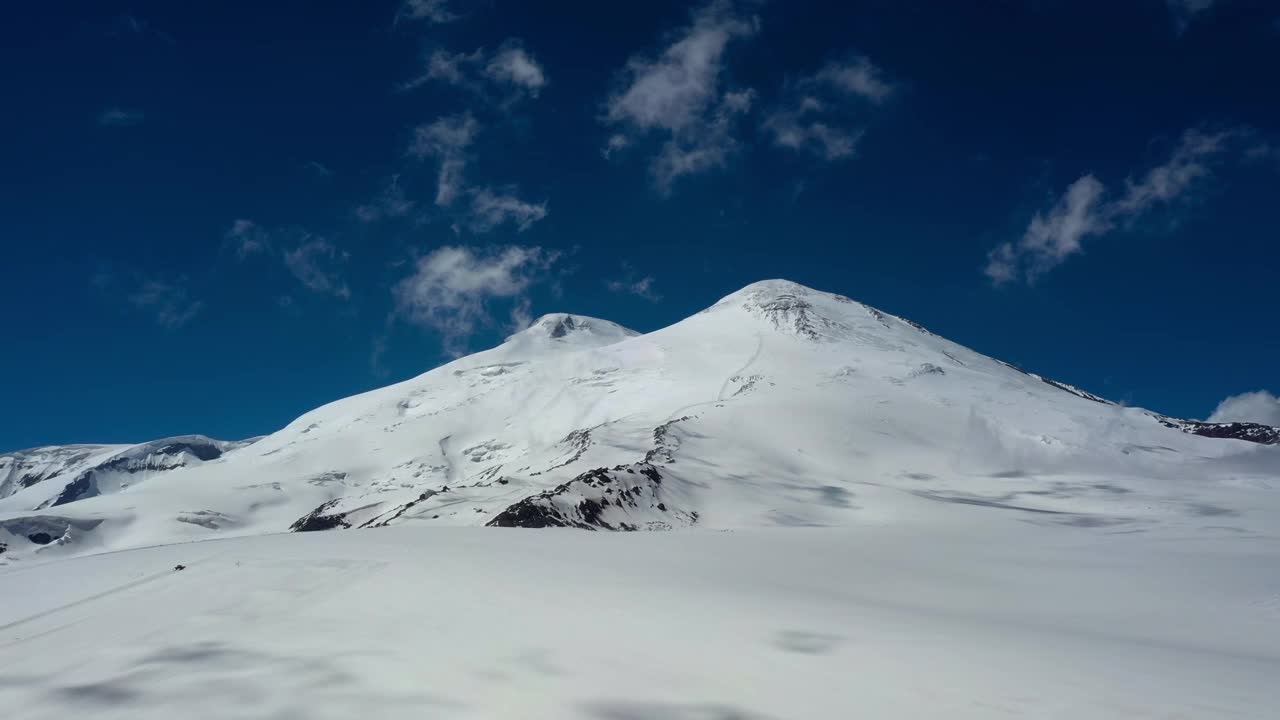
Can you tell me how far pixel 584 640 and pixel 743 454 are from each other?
76.2 m

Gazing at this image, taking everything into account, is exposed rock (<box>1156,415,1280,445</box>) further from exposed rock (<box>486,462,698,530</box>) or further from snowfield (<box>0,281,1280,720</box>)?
snowfield (<box>0,281,1280,720</box>)

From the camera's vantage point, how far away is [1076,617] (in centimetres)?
979

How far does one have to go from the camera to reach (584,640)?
6133 mm

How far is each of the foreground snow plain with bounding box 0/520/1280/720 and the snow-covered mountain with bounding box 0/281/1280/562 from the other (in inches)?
1110

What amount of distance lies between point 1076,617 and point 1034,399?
116822 millimetres

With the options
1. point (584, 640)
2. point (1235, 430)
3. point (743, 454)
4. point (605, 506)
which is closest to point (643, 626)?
point (584, 640)

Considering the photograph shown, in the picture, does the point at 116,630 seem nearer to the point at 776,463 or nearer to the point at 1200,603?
the point at 1200,603

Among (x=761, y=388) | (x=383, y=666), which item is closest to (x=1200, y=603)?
(x=383, y=666)

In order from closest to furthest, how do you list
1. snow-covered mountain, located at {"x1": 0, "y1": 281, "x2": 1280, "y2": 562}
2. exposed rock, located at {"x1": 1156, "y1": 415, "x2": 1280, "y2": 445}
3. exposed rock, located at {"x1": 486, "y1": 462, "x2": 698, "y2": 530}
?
exposed rock, located at {"x1": 486, "y1": 462, "x2": 698, "y2": 530} < snow-covered mountain, located at {"x1": 0, "y1": 281, "x2": 1280, "y2": 562} < exposed rock, located at {"x1": 1156, "y1": 415, "x2": 1280, "y2": 445}

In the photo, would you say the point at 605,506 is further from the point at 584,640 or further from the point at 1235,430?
the point at 1235,430

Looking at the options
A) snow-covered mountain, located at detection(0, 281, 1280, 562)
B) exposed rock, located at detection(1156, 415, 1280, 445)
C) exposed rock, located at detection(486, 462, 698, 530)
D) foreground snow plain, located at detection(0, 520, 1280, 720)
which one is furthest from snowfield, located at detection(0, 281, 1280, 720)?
exposed rock, located at detection(1156, 415, 1280, 445)

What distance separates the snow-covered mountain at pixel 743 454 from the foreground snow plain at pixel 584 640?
2820 centimetres

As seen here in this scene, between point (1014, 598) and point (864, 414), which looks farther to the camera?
point (864, 414)

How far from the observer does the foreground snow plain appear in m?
4.67
